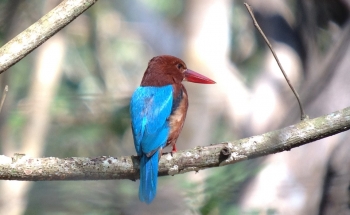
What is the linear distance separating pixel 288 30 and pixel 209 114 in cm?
125

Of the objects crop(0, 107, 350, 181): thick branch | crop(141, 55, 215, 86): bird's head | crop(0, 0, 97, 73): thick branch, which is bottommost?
crop(0, 107, 350, 181): thick branch

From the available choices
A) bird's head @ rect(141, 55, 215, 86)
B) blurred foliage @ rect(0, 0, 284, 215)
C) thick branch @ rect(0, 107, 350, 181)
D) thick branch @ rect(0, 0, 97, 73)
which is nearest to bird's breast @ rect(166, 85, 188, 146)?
bird's head @ rect(141, 55, 215, 86)

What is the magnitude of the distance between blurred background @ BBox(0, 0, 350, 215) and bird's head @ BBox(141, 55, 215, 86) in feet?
2.21

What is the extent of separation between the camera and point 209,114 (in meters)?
5.85

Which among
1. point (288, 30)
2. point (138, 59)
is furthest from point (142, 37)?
point (288, 30)

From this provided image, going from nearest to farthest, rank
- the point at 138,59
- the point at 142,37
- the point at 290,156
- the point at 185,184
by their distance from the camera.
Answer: the point at 185,184 → the point at 290,156 → the point at 142,37 → the point at 138,59

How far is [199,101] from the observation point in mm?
5598

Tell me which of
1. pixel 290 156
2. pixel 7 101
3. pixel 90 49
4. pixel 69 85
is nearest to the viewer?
pixel 7 101

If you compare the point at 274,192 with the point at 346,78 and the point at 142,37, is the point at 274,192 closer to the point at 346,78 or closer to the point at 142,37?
the point at 346,78

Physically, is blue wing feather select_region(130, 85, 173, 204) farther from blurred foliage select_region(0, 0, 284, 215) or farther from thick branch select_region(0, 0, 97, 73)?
thick branch select_region(0, 0, 97, 73)

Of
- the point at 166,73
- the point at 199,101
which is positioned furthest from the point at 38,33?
the point at 199,101

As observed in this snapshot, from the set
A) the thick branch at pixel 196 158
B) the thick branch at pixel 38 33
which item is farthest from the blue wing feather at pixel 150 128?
the thick branch at pixel 38 33

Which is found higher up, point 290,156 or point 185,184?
point 185,184

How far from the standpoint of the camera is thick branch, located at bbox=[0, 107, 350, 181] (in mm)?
2312
